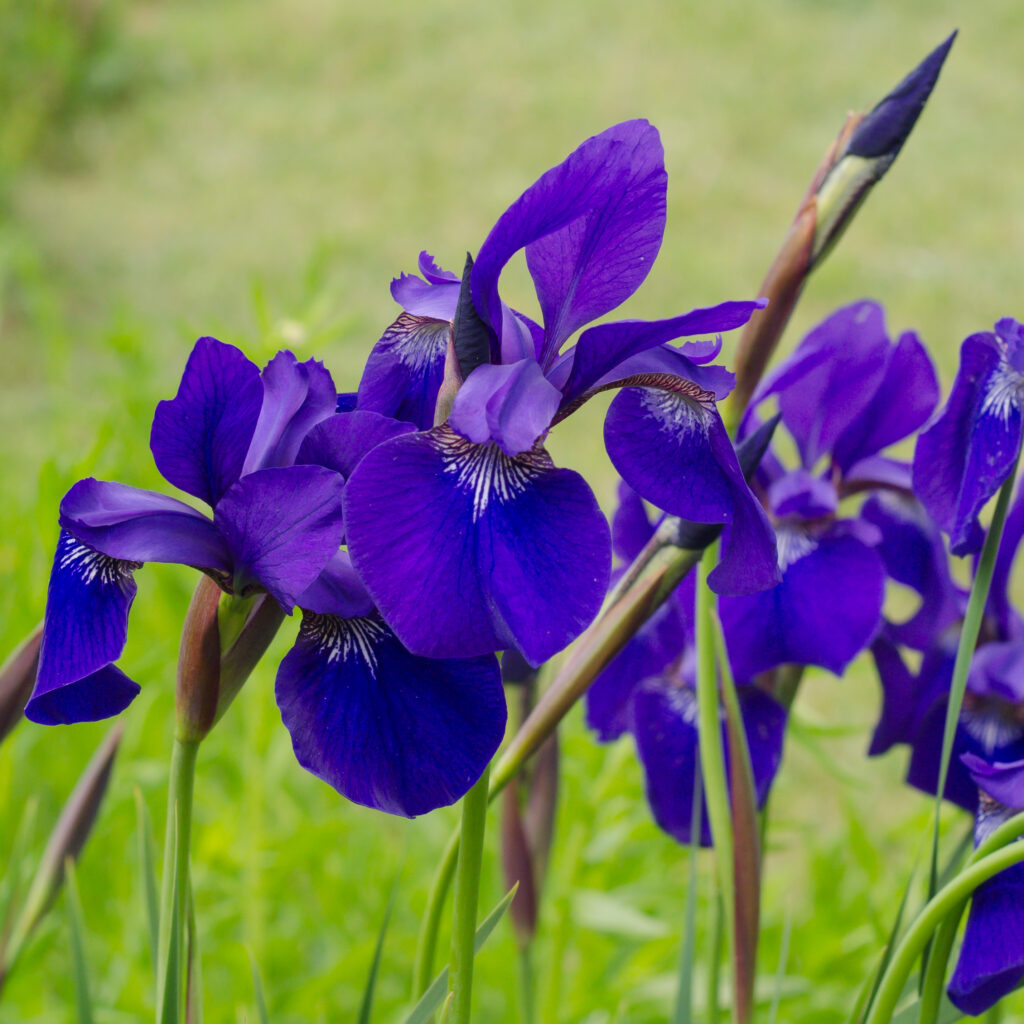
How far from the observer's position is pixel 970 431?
448mm

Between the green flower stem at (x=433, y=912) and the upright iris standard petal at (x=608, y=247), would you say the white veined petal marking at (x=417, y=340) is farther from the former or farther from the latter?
the green flower stem at (x=433, y=912)

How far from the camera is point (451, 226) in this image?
3.34m

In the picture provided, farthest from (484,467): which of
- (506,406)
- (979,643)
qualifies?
(979,643)

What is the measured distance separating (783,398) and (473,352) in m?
0.32

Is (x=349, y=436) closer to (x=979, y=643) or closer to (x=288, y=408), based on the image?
(x=288, y=408)

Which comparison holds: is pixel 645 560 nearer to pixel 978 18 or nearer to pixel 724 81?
pixel 724 81

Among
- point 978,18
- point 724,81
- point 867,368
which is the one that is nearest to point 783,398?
point 867,368

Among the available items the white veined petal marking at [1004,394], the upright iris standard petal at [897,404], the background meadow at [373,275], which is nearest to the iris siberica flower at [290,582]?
the background meadow at [373,275]

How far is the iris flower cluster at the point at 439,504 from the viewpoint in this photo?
33 cm

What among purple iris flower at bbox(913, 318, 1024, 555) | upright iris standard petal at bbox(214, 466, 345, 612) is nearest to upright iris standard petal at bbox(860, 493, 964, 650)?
purple iris flower at bbox(913, 318, 1024, 555)

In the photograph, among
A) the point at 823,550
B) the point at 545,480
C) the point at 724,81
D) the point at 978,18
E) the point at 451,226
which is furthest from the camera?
the point at 978,18

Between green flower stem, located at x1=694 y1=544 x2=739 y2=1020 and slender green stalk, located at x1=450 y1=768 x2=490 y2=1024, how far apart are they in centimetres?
11

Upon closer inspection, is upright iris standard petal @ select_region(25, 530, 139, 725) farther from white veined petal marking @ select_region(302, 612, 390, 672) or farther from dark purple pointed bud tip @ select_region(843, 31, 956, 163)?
dark purple pointed bud tip @ select_region(843, 31, 956, 163)

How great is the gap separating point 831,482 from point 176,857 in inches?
15.2
